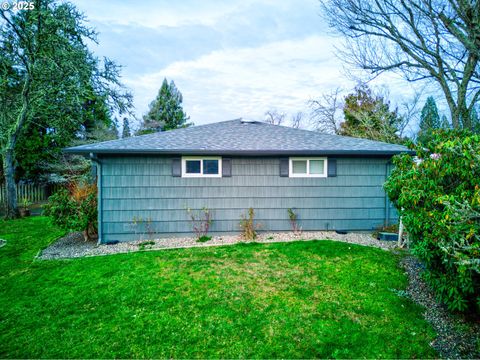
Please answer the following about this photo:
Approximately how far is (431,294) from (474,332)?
0.83 m

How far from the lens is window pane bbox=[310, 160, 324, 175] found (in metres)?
6.97

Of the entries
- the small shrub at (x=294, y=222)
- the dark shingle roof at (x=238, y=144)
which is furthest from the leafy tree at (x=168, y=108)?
the small shrub at (x=294, y=222)

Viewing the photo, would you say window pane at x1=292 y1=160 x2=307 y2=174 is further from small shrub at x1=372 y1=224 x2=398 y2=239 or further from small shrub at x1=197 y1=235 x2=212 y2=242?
small shrub at x1=197 y1=235 x2=212 y2=242

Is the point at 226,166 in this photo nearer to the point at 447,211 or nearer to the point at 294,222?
the point at 294,222

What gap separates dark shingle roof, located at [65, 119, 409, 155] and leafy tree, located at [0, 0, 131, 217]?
270 inches

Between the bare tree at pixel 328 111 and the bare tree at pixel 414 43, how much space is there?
32.8ft

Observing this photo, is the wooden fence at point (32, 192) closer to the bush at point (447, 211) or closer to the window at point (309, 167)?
the window at point (309, 167)

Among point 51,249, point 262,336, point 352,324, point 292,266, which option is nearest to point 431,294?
point 352,324

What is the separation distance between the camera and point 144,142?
6723mm

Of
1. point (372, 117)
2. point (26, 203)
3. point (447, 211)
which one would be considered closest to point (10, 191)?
point (26, 203)

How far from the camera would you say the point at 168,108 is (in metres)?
27.8

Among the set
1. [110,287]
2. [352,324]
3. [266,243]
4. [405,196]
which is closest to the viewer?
[352,324]

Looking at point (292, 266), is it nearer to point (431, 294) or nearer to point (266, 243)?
point (266, 243)

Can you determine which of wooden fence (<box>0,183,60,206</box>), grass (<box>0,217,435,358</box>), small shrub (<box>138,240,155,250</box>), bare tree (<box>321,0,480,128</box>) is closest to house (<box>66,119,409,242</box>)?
small shrub (<box>138,240,155,250</box>)
